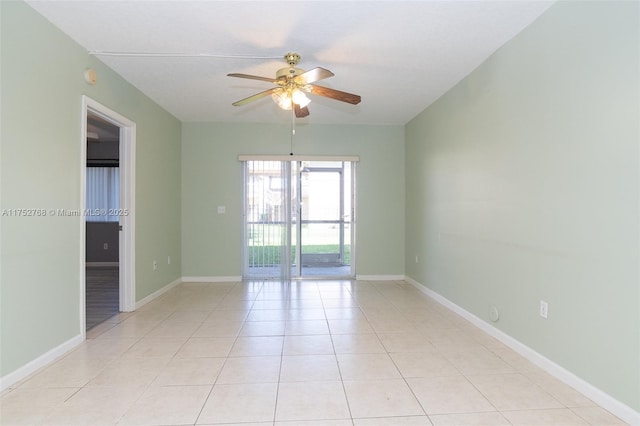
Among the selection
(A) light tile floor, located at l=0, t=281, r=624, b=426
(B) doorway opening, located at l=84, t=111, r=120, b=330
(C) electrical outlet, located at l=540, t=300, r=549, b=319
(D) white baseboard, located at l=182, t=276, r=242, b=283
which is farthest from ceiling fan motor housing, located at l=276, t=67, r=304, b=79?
(B) doorway opening, located at l=84, t=111, r=120, b=330

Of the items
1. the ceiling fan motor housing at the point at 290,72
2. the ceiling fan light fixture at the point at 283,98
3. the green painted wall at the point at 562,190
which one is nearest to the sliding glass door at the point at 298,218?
the green painted wall at the point at 562,190

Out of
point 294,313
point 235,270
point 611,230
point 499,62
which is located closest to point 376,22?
point 499,62

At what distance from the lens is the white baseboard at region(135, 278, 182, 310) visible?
3846 mm

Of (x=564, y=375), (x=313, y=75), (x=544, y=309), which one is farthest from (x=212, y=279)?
(x=564, y=375)

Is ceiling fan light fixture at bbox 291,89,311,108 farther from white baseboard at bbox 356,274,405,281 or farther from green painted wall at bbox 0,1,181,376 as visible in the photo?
white baseboard at bbox 356,274,405,281

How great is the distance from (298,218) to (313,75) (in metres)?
3.09

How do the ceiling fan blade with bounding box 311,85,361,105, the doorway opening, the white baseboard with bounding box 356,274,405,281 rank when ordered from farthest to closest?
the doorway opening, the white baseboard with bounding box 356,274,405,281, the ceiling fan blade with bounding box 311,85,361,105

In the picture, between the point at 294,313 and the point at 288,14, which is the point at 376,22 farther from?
the point at 294,313

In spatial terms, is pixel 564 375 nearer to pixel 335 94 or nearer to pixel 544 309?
pixel 544 309

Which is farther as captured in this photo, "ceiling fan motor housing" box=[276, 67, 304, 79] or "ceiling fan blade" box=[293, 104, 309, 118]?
"ceiling fan blade" box=[293, 104, 309, 118]

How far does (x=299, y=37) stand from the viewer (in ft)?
8.61

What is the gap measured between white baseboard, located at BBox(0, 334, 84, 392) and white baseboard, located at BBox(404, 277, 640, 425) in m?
3.36

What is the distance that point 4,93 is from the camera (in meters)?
2.02

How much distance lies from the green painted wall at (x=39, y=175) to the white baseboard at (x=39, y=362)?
3 cm
